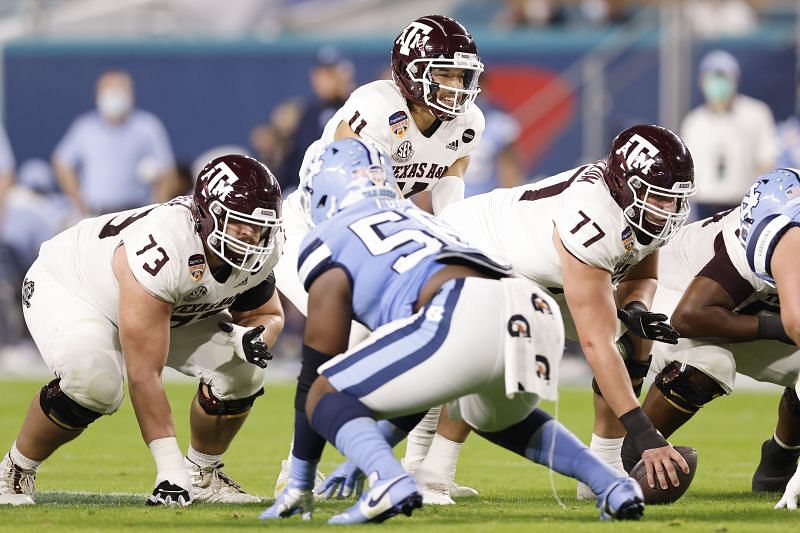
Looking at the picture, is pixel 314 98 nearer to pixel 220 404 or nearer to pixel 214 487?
pixel 220 404

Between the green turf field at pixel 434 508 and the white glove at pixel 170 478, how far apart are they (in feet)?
0.32

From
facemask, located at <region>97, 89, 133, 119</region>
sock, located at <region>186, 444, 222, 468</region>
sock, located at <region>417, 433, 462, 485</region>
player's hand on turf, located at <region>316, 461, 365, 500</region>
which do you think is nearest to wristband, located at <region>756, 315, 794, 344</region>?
sock, located at <region>417, 433, 462, 485</region>

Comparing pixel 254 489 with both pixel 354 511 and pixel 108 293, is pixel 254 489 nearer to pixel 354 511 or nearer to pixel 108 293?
pixel 108 293

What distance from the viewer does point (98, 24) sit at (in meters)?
17.8

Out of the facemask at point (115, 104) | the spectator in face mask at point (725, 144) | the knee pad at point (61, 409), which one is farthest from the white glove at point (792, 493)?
the facemask at point (115, 104)

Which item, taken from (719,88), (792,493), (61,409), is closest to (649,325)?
(792,493)

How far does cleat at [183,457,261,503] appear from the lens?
20.5 feet

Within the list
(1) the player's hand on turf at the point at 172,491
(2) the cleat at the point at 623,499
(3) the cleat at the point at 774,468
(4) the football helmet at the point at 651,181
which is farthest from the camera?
(3) the cleat at the point at 774,468

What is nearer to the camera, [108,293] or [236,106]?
[108,293]

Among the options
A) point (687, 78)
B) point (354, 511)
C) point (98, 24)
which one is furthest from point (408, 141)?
point (98, 24)

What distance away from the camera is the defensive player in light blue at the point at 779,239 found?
222 inches

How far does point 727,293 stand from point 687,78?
7866mm

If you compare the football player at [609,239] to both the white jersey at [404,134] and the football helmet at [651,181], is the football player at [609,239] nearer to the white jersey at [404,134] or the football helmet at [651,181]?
the football helmet at [651,181]

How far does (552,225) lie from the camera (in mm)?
6102
